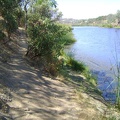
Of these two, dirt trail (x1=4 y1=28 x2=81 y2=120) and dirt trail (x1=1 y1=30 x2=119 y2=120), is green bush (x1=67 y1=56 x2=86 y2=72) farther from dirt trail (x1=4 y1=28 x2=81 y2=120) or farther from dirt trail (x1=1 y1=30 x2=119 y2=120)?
dirt trail (x1=1 y1=30 x2=119 y2=120)

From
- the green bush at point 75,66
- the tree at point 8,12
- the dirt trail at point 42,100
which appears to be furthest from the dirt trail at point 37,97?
the green bush at point 75,66

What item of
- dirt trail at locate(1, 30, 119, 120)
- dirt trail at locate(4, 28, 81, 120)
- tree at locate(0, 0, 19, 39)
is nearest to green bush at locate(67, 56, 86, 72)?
tree at locate(0, 0, 19, 39)

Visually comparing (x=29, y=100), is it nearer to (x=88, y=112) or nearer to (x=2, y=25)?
(x=88, y=112)

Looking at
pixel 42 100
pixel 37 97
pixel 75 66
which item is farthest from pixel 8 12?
pixel 42 100

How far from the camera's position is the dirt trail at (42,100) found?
5854 millimetres

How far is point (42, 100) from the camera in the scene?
6.79 meters

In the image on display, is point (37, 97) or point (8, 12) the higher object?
point (8, 12)

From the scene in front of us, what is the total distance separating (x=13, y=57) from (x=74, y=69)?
395 centimetres

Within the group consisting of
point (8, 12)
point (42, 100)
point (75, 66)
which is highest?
point (8, 12)

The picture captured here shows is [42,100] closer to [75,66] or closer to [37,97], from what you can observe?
[37,97]

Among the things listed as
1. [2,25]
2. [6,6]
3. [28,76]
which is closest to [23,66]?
[28,76]

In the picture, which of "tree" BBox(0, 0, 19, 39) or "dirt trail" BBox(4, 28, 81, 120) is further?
"tree" BBox(0, 0, 19, 39)

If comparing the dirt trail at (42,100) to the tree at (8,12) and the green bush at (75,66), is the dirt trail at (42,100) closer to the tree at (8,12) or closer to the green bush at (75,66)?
the tree at (8,12)

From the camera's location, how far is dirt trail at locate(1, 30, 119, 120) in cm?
585
